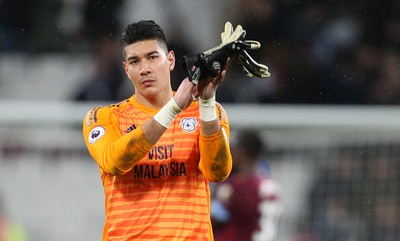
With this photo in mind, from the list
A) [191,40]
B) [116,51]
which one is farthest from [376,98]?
[116,51]

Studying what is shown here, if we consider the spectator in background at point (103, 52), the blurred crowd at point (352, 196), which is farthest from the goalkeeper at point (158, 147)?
the spectator in background at point (103, 52)

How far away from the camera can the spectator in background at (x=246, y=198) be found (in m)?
6.07

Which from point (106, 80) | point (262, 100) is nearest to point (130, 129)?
point (106, 80)

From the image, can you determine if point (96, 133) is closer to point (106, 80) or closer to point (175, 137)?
point (175, 137)

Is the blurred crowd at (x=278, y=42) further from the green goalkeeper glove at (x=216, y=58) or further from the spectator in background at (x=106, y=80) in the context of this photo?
the green goalkeeper glove at (x=216, y=58)

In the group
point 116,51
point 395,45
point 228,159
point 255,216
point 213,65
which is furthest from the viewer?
point 395,45

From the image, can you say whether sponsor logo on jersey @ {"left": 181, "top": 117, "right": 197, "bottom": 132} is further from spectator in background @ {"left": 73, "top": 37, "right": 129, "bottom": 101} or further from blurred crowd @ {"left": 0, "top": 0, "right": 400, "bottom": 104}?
blurred crowd @ {"left": 0, "top": 0, "right": 400, "bottom": 104}

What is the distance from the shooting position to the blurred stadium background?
5898 millimetres

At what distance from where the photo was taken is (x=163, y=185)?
3568 millimetres

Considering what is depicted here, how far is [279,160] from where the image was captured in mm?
6262

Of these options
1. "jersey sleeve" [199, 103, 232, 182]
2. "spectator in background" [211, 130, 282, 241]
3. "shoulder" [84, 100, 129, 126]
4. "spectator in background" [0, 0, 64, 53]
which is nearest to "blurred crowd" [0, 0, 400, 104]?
"spectator in background" [0, 0, 64, 53]

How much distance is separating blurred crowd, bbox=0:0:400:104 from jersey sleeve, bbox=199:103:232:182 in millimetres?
3310

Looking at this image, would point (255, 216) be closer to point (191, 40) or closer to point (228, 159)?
point (191, 40)

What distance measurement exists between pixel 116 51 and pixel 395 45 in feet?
6.98
